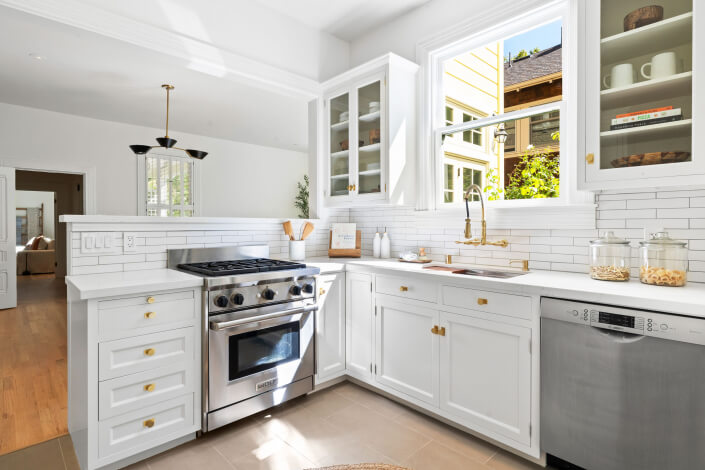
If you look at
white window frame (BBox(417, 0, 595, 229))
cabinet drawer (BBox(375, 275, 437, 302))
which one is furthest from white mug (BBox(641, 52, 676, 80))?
cabinet drawer (BBox(375, 275, 437, 302))

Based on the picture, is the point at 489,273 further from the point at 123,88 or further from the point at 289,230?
the point at 123,88

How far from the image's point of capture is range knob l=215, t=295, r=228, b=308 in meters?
2.11

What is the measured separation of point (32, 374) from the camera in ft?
10.3

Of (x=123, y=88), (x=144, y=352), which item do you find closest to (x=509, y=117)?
(x=144, y=352)

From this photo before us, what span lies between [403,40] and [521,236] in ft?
6.24

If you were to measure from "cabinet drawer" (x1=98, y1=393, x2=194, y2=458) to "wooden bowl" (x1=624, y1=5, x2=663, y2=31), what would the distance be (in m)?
2.90

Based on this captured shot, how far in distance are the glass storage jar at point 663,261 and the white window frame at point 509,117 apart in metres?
0.37

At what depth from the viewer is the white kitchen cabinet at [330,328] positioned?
2.66 metres

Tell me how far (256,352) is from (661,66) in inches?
100

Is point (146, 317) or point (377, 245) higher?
point (377, 245)

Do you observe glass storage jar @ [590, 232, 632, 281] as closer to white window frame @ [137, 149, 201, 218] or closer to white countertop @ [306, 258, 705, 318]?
white countertop @ [306, 258, 705, 318]

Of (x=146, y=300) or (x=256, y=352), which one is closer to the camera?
(x=146, y=300)

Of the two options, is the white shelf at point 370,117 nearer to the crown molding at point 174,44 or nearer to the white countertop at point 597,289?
the crown molding at point 174,44

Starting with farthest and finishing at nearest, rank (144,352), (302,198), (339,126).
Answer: (302,198), (339,126), (144,352)
